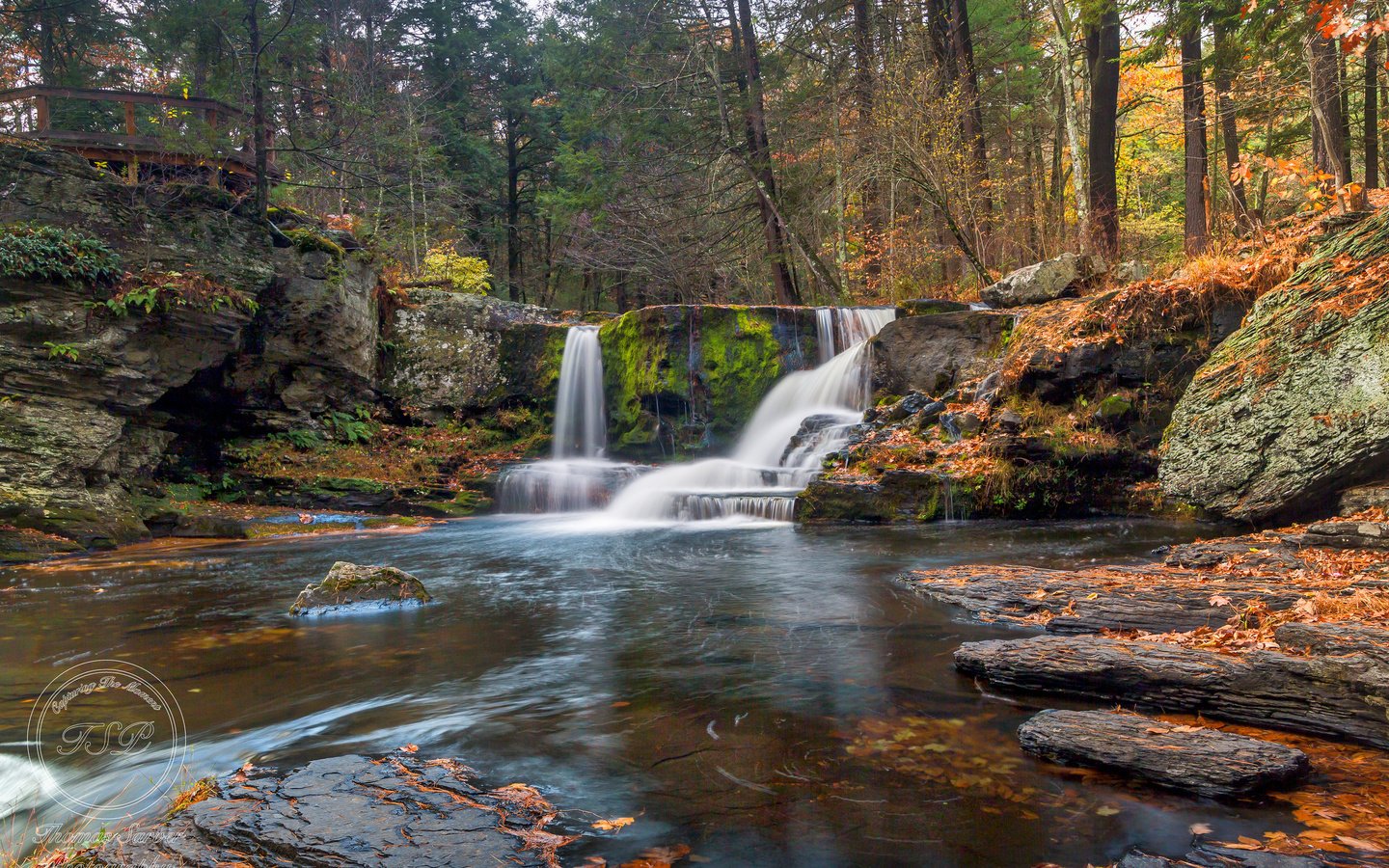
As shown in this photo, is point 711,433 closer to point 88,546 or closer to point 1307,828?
point 88,546

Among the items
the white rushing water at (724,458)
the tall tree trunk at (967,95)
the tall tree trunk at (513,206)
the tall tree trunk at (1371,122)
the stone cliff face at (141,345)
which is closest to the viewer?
the stone cliff face at (141,345)

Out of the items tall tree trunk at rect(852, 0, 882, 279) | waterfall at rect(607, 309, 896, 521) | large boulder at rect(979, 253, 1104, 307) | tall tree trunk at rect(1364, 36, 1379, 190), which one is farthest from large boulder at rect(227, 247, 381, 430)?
tall tree trunk at rect(1364, 36, 1379, 190)

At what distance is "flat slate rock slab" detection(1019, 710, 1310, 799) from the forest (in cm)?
891

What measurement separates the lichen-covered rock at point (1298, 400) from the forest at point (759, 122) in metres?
2.71

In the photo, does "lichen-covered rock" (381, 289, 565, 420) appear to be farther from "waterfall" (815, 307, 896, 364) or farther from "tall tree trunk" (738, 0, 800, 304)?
"waterfall" (815, 307, 896, 364)

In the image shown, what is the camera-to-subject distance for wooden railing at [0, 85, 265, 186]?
13250mm

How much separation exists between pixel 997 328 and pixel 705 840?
38.8ft

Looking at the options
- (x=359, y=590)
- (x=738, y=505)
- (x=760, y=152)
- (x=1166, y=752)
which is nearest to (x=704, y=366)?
(x=738, y=505)

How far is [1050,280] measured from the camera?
13125 mm

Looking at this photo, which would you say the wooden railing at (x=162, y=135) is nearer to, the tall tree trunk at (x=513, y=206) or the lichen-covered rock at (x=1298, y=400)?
the tall tree trunk at (x=513, y=206)

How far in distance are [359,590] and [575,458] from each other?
404 inches

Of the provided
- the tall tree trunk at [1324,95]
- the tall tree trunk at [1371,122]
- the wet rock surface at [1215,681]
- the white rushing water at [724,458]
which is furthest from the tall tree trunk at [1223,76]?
the wet rock surface at [1215,681]

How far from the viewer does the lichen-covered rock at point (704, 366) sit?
16391mm

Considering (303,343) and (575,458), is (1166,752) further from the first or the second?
(303,343)
